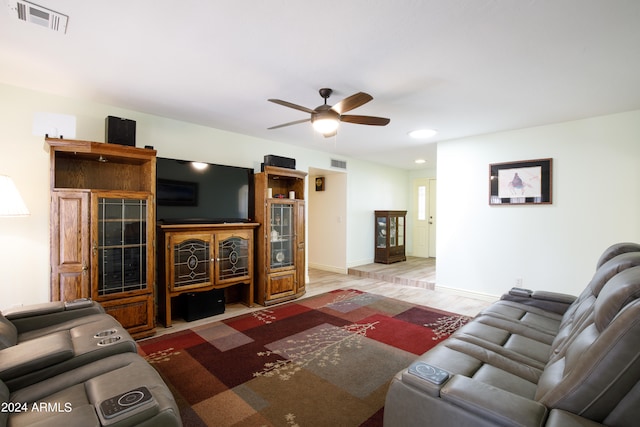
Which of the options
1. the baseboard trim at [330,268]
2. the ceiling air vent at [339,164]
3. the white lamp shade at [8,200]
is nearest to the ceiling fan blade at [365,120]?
the white lamp shade at [8,200]

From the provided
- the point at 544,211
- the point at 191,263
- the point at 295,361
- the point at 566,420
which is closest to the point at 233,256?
the point at 191,263

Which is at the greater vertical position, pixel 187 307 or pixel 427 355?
pixel 427 355

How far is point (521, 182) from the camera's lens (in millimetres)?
4137

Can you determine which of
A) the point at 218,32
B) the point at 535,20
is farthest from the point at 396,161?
the point at 218,32

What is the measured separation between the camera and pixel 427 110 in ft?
11.1

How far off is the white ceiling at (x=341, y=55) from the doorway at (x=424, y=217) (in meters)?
4.29

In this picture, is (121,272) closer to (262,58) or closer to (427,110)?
(262,58)

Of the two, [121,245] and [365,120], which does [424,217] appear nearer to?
[365,120]

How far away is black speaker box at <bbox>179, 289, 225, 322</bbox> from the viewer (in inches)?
139

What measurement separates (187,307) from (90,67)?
260cm

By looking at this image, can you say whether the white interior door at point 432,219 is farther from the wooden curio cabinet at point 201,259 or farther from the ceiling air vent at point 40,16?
the ceiling air vent at point 40,16

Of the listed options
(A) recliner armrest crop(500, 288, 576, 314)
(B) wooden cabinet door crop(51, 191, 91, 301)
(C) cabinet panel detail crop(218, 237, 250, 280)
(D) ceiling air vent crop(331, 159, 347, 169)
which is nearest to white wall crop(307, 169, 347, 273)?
(D) ceiling air vent crop(331, 159, 347, 169)

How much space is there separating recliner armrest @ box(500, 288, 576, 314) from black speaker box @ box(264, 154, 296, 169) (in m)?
3.19

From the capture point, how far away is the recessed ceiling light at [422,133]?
4195 mm
